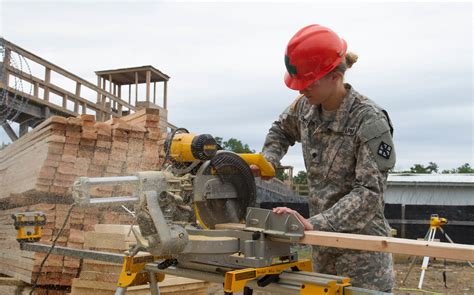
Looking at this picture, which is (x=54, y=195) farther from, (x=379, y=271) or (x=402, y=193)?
(x=402, y=193)

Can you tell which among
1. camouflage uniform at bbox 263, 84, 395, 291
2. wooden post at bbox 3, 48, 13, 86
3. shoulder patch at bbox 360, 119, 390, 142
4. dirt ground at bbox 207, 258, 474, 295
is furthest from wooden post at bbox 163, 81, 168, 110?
shoulder patch at bbox 360, 119, 390, 142

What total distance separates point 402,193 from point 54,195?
52.2 feet

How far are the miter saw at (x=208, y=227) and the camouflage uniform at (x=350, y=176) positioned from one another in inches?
10.3

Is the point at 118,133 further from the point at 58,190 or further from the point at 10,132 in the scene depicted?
the point at 10,132

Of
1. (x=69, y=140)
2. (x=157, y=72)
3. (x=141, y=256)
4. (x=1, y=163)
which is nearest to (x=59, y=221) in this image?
(x=69, y=140)

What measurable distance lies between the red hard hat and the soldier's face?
4cm

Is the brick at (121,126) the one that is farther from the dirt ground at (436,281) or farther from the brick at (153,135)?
the dirt ground at (436,281)

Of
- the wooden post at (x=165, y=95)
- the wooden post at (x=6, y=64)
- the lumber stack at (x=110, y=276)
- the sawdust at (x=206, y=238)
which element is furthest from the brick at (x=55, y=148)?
the wooden post at (x=165, y=95)

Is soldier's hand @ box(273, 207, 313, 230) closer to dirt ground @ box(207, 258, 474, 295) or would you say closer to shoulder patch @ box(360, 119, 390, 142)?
shoulder patch @ box(360, 119, 390, 142)

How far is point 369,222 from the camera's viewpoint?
9.55 feet

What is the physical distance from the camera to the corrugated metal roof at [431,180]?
64.3 feet

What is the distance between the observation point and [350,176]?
117 inches

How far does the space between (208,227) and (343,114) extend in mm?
923

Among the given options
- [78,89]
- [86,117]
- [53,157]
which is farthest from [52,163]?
[78,89]
